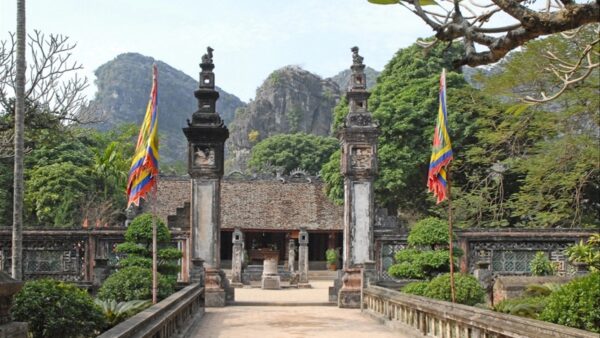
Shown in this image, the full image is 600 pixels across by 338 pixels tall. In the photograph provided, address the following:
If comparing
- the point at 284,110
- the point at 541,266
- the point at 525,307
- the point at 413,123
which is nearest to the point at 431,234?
the point at 541,266

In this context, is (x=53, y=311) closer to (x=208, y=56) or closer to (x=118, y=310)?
(x=118, y=310)

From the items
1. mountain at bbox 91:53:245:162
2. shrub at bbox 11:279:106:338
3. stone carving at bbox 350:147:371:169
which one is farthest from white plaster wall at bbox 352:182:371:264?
mountain at bbox 91:53:245:162

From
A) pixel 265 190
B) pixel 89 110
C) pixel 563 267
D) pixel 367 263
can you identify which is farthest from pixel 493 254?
pixel 265 190

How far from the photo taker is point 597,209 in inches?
1061

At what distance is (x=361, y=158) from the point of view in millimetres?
18781

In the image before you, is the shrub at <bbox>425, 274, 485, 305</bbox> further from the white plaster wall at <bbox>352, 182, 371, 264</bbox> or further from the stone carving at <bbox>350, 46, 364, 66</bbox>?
the stone carving at <bbox>350, 46, 364, 66</bbox>

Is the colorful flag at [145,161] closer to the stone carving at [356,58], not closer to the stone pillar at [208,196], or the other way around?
the stone pillar at [208,196]

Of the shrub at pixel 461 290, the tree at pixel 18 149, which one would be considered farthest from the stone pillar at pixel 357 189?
the tree at pixel 18 149

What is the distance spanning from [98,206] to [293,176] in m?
11.6

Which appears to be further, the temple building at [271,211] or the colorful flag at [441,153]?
the temple building at [271,211]

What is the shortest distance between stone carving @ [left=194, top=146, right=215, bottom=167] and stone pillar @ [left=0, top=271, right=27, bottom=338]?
14291 millimetres

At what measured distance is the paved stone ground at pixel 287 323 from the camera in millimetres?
11875

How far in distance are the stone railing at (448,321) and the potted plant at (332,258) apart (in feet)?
70.4

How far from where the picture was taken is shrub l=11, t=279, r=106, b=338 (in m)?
7.91
